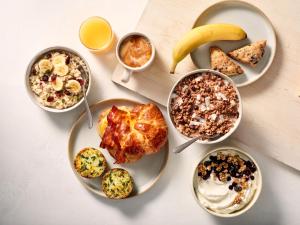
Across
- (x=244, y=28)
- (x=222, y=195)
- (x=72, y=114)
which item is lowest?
(x=222, y=195)

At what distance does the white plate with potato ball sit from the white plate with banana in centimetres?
38

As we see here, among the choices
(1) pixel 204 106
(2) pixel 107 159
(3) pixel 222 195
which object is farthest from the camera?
(2) pixel 107 159

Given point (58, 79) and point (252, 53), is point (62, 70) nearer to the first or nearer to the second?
point (58, 79)

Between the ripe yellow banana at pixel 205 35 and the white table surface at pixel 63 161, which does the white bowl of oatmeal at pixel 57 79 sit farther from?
the ripe yellow banana at pixel 205 35

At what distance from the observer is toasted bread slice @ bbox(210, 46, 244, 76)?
72.2 inches

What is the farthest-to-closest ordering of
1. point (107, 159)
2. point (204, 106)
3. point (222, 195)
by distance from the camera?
point (107, 159) → point (222, 195) → point (204, 106)

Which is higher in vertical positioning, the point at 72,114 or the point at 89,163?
the point at 72,114

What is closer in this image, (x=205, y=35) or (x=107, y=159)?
(x=205, y=35)

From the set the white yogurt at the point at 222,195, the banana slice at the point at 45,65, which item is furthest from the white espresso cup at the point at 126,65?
the white yogurt at the point at 222,195

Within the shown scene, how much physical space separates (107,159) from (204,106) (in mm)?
540

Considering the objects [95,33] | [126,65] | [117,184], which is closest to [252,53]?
[126,65]

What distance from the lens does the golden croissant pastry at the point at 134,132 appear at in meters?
1.82

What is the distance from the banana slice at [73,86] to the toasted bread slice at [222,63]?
23.4 inches

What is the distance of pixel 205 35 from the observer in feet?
5.92
